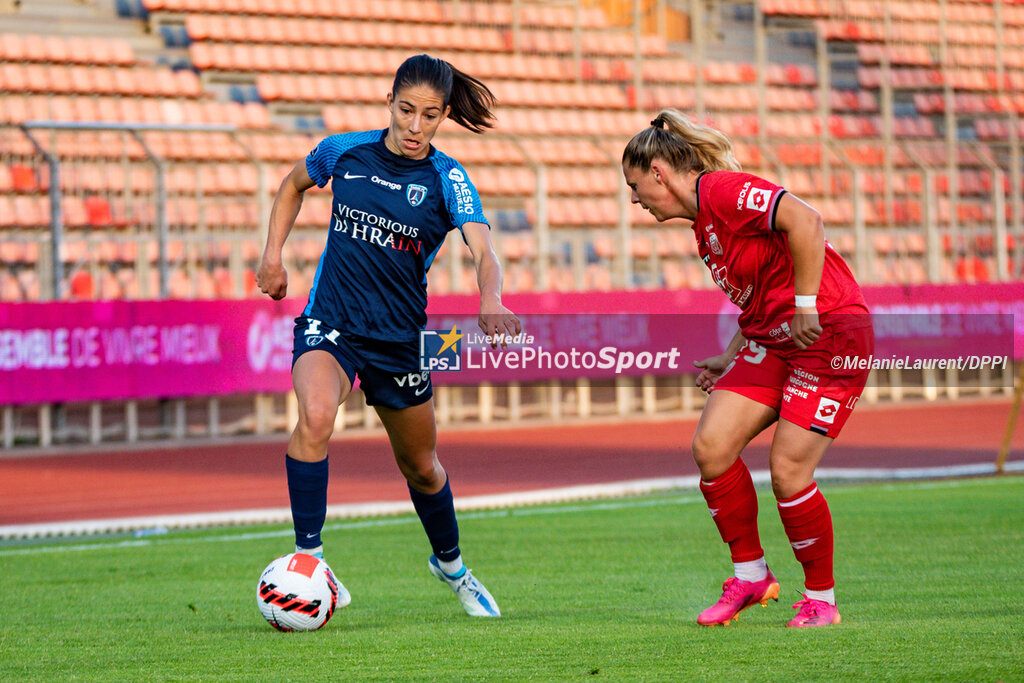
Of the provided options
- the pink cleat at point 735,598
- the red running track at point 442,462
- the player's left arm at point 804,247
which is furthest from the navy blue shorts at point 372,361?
the red running track at point 442,462

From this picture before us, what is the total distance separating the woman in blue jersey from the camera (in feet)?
15.2

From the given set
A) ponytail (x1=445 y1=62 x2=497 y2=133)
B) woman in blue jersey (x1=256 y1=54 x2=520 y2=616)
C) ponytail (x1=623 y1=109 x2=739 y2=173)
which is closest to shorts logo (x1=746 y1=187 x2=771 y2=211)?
ponytail (x1=623 y1=109 x2=739 y2=173)

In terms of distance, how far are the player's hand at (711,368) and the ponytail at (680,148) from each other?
0.77 metres

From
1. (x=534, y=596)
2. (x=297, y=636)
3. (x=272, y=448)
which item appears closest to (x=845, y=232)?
(x=272, y=448)

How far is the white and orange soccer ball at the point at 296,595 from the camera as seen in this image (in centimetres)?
444

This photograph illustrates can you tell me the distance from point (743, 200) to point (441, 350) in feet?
4.38

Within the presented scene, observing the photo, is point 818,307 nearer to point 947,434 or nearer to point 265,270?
point 265,270

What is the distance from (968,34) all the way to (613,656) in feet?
91.0

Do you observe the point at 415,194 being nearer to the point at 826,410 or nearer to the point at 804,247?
the point at 804,247

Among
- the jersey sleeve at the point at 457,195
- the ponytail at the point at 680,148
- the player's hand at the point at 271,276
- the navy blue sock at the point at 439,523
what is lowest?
the navy blue sock at the point at 439,523

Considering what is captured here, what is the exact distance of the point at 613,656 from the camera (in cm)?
383

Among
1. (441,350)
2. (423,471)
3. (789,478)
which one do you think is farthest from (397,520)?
(789,478)

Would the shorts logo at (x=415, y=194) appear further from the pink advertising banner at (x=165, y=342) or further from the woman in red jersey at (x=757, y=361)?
the pink advertising banner at (x=165, y=342)

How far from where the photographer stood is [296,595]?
4.43 meters
